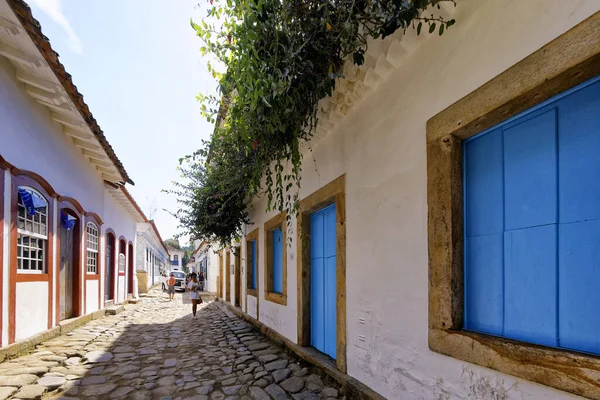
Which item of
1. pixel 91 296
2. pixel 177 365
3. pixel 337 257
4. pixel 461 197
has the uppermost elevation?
pixel 461 197

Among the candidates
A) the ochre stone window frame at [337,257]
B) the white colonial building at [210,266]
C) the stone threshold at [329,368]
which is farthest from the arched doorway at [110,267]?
the ochre stone window frame at [337,257]

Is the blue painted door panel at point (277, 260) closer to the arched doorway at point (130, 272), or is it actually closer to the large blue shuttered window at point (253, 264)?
the large blue shuttered window at point (253, 264)

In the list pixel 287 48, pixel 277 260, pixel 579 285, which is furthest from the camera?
pixel 277 260

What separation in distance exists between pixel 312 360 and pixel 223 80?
3547 millimetres

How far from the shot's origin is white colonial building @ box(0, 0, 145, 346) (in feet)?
16.3

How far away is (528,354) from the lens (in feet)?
5.71

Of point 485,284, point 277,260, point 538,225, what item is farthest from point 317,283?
point 538,225

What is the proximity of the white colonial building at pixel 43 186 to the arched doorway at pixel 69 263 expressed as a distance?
0.02 metres

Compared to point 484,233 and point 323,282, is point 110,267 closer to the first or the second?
point 323,282

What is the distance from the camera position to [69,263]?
8180mm

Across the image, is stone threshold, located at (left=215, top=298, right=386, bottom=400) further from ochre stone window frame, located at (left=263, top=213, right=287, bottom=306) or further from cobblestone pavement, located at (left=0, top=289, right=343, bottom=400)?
ochre stone window frame, located at (left=263, top=213, right=287, bottom=306)

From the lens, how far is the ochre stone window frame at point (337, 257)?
382 centimetres

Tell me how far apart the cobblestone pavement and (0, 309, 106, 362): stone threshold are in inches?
4.6

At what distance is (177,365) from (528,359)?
4976 mm
